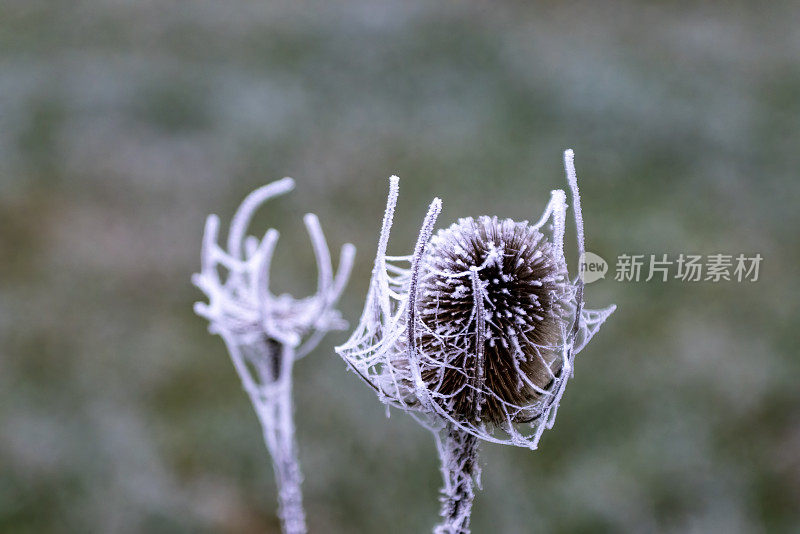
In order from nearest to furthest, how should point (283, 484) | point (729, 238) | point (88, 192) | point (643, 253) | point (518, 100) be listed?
1. point (283, 484)
2. point (643, 253)
3. point (729, 238)
4. point (88, 192)
5. point (518, 100)

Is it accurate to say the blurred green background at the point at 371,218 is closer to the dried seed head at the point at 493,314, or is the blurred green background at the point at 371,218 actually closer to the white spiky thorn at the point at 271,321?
the white spiky thorn at the point at 271,321

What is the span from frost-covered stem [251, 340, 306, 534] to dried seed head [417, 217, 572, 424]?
0.36m

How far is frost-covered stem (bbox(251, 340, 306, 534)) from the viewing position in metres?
1.39

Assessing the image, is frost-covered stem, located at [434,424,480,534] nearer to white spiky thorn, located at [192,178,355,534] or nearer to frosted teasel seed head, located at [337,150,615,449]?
frosted teasel seed head, located at [337,150,615,449]

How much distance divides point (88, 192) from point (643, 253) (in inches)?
165

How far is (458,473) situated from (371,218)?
4.16m

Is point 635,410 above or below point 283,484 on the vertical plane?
above

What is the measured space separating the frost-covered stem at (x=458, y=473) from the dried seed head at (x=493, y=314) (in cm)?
4

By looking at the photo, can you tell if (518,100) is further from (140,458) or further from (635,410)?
(140,458)

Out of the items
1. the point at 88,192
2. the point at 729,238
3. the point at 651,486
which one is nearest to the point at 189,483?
the point at 651,486

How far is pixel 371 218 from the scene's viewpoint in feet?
17.3

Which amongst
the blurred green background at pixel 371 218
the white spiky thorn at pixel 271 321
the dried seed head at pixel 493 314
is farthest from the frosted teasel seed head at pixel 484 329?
the blurred green background at pixel 371 218

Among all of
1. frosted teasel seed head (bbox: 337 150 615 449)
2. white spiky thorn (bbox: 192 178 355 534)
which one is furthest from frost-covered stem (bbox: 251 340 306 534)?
frosted teasel seed head (bbox: 337 150 615 449)

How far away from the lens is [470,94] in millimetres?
6934
